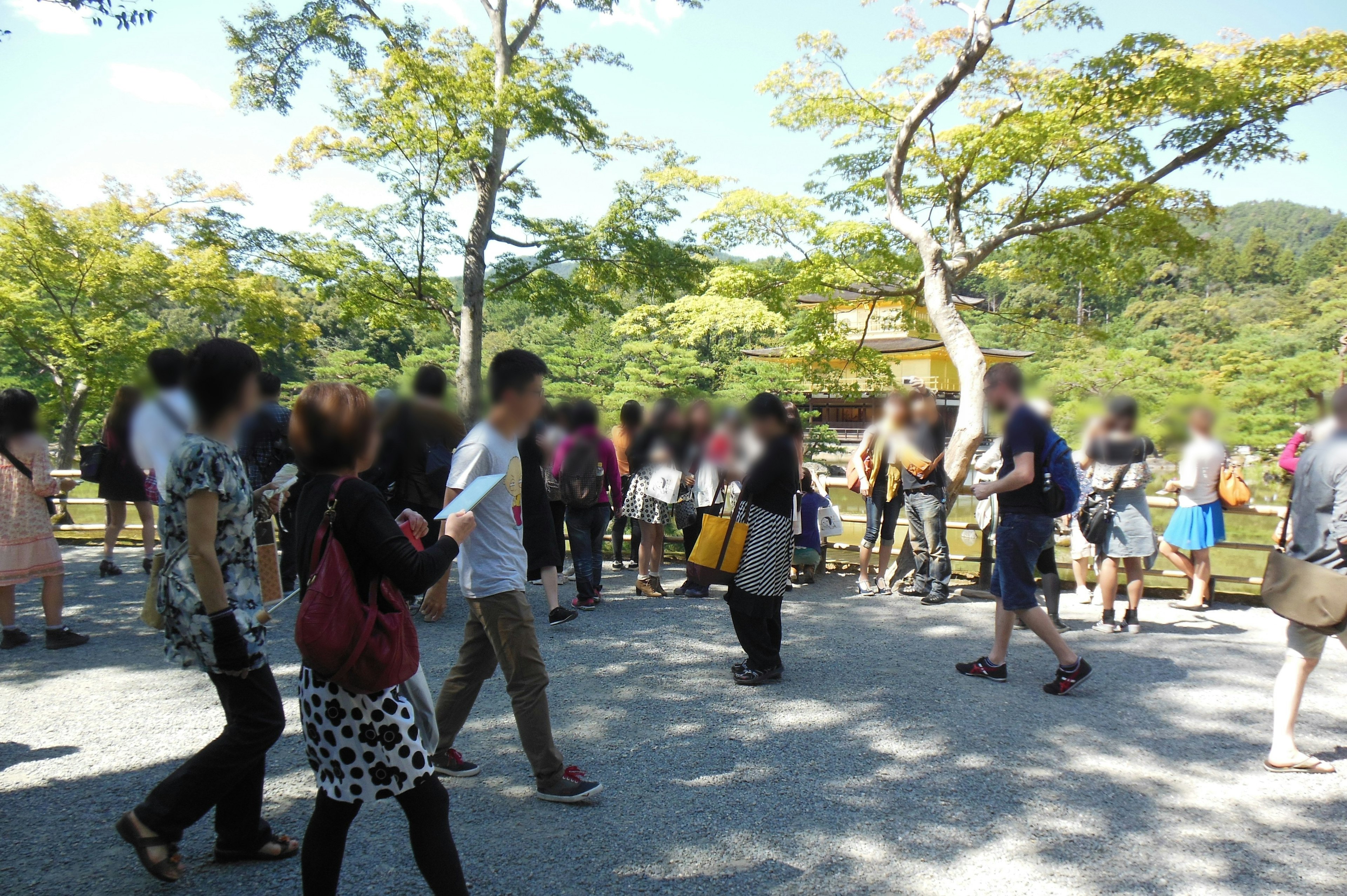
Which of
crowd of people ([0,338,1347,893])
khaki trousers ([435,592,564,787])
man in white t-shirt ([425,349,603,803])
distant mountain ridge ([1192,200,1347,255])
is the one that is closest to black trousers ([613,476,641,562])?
crowd of people ([0,338,1347,893])

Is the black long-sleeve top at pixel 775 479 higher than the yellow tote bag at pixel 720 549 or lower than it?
higher

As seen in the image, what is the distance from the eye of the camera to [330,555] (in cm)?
190

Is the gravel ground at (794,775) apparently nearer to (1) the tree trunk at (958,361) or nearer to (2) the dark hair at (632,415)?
(1) the tree trunk at (958,361)

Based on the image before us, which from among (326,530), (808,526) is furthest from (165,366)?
(808,526)

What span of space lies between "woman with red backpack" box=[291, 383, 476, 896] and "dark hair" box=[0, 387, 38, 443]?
3.84m

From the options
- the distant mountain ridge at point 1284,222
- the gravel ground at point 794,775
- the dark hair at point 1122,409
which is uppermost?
the distant mountain ridge at point 1284,222

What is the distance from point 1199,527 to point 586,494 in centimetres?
479

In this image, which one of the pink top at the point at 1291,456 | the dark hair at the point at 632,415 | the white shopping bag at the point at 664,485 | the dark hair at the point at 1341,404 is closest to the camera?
the dark hair at the point at 1341,404

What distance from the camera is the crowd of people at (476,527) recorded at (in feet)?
6.57

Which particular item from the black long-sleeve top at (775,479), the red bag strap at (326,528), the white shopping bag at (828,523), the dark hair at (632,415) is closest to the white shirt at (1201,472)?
the white shopping bag at (828,523)

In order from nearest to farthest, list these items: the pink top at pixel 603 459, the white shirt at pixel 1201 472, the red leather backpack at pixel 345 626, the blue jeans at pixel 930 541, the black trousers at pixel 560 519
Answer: the red leather backpack at pixel 345 626 < the white shirt at pixel 1201 472 < the pink top at pixel 603 459 < the black trousers at pixel 560 519 < the blue jeans at pixel 930 541

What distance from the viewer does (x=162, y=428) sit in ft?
7.84

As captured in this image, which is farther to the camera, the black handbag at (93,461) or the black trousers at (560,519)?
the black handbag at (93,461)

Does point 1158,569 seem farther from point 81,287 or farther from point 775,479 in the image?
point 81,287
